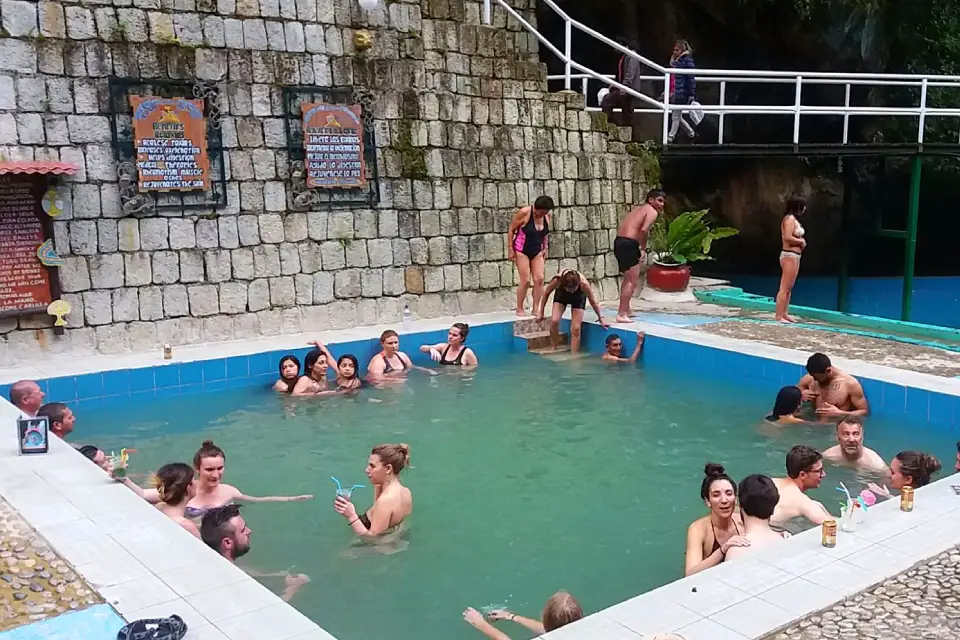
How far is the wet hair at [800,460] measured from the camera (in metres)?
5.03

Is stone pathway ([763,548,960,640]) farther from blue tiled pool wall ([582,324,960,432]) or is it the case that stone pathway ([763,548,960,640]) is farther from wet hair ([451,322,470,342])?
wet hair ([451,322,470,342])

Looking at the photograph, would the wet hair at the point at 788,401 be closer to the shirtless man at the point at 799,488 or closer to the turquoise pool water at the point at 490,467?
the turquoise pool water at the point at 490,467

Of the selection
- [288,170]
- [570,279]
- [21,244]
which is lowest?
[570,279]

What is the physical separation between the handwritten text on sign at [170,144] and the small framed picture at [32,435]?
3.78m

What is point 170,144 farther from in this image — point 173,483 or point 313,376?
point 173,483

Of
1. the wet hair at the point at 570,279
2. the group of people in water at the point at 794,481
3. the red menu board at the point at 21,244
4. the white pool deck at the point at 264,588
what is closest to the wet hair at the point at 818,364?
the group of people in water at the point at 794,481

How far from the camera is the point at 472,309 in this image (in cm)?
1073

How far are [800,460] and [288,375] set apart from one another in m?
4.47

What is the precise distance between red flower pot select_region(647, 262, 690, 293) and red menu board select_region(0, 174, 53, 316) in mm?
→ 7240

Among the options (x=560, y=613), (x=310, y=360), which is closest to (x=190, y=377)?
(x=310, y=360)

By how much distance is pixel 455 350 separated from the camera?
8961 mm

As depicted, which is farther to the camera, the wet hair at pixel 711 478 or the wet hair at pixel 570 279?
the wet hair at pixel 570 279

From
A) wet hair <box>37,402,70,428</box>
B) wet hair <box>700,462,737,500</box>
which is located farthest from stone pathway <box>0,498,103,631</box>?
wet hair <box>700,462,737,500</box>

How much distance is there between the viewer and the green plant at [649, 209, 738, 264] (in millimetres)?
11938
